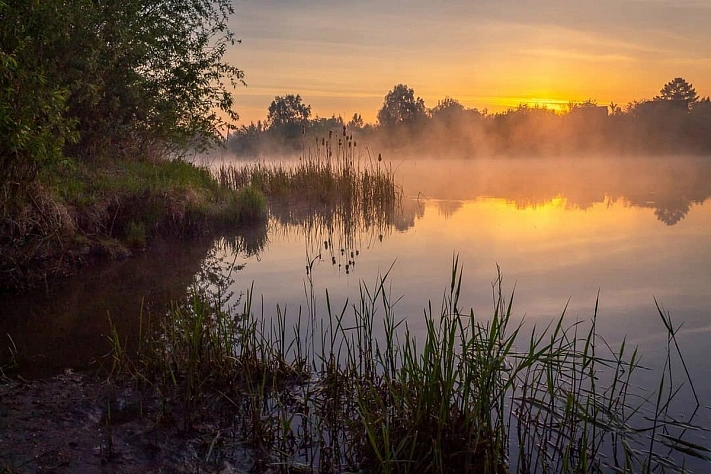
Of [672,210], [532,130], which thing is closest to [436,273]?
[672,210]

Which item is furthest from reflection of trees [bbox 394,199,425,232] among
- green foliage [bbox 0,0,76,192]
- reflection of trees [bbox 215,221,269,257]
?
green foliage [bbox 0,0,76,192]

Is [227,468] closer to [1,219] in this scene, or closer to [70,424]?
[70,424]

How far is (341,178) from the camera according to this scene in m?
14.2

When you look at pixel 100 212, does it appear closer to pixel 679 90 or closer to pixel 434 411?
pixel 434 411

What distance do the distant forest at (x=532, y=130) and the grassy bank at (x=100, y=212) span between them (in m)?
34.6

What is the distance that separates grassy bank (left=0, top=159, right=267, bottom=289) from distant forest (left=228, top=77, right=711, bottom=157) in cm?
3464

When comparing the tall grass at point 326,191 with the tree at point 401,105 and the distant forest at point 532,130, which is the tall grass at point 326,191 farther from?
the tree at point 401,105

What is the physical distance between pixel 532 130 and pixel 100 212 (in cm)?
5133

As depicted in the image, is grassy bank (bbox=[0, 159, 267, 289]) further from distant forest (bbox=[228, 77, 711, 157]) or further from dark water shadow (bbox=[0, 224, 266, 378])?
distant forest (bbox=[228, 77, 711, 157])

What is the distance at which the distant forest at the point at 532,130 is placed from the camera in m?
47.9

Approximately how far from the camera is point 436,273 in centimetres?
698

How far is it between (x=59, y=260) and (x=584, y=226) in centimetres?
862

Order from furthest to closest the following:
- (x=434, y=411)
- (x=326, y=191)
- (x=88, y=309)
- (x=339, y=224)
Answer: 1. (x=326, y=191)
2. (x=339, y=224)
3. (x=88, y=309)
4. (x=434, y=411)

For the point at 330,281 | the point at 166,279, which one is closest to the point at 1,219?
the point at 166,279
